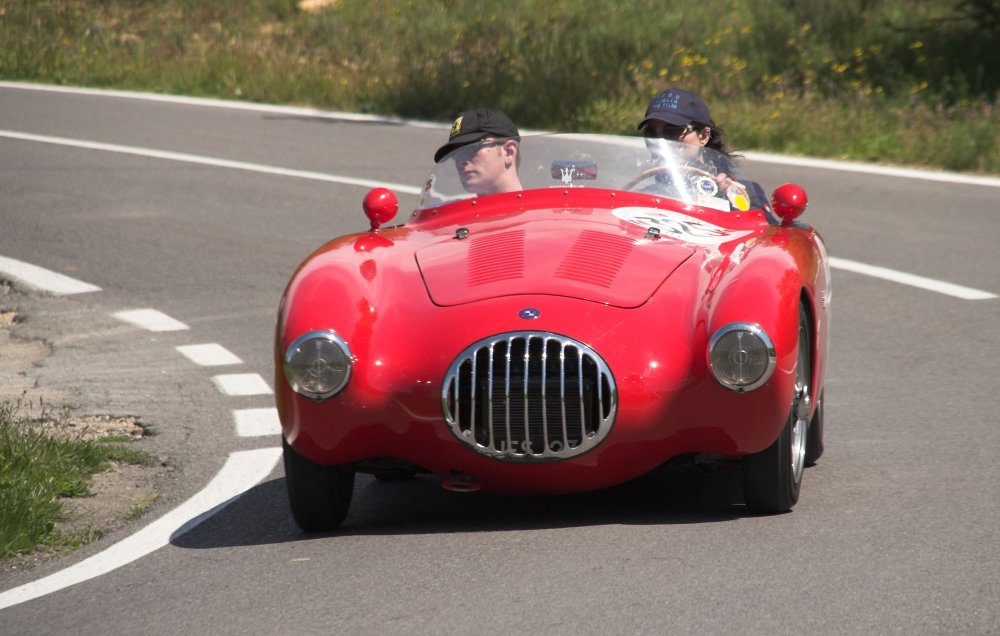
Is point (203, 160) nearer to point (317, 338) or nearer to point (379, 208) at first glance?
point (379, 208)

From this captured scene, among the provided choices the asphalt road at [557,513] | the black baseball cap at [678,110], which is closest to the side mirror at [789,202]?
the black baseball cap at [678,110]

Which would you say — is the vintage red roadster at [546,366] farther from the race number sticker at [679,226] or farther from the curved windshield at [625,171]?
the curved windshield at [625,171]

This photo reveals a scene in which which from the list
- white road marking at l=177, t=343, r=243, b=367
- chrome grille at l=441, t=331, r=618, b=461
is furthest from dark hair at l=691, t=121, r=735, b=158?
white road marking at l=177, t=343, r=243, b=367

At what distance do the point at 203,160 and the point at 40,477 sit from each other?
1179cm

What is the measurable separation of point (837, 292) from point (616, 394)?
19.3 feet

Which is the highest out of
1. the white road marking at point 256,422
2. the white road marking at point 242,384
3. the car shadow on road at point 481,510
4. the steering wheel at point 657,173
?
the steering wheel at point 657,173

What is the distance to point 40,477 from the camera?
21.1ft

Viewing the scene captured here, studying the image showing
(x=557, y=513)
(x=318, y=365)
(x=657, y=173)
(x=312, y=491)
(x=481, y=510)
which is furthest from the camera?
(x=657, y=173)

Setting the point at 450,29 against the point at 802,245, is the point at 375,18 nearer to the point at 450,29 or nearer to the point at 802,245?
the point at 450,29

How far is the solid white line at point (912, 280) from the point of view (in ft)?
34.8

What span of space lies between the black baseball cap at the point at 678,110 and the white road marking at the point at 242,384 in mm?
2363

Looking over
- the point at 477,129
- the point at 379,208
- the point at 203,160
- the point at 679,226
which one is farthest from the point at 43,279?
the point at 679,226

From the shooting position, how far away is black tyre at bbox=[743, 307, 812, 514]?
555 cm

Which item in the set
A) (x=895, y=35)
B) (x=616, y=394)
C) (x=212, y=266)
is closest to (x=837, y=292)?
(x=212, y=266)
